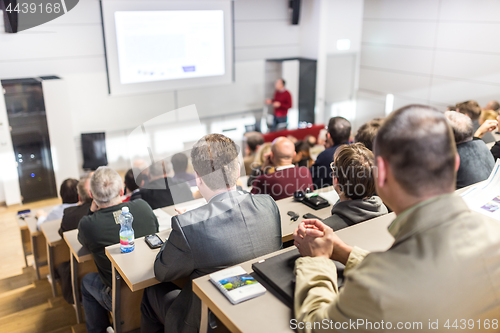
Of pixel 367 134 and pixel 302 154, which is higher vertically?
pixel 367 134

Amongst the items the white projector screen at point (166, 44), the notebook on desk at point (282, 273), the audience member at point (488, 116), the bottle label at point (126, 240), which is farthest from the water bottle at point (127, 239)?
the white projector screen at point (166, 44)

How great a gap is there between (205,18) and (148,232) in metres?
5.45

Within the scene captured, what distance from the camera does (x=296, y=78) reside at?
8.50m

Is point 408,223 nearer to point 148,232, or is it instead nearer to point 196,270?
point 196,270

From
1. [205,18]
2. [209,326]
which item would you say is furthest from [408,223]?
[205,18]

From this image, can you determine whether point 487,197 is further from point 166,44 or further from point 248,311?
point 166,44

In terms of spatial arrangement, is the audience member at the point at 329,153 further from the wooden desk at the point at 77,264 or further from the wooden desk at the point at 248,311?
the wooden desk at the point at 248,311

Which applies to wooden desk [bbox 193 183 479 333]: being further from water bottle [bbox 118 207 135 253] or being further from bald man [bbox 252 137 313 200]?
bald man [bbox 252 137 313 200]

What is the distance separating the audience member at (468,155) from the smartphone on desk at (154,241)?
1.81 meters

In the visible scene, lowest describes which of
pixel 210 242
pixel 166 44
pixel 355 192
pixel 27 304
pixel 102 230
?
pixel 27 304

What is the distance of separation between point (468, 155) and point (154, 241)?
1984 mm

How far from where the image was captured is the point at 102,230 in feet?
7.95

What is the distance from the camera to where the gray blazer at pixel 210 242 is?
5.73 feet

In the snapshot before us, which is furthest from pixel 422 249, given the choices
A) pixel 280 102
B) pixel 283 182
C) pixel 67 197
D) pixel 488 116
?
pixel 280 102
